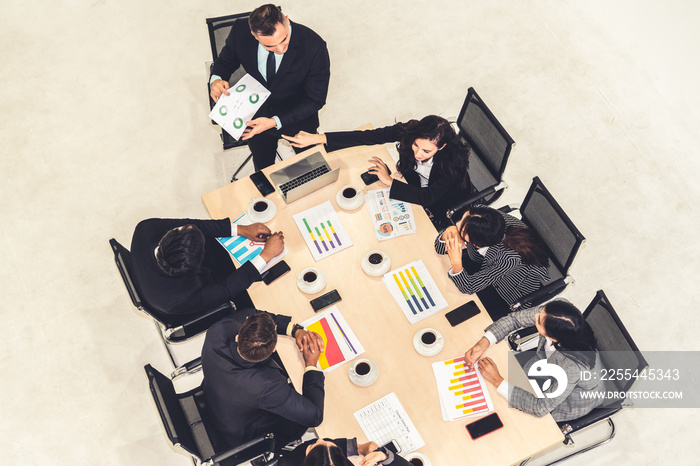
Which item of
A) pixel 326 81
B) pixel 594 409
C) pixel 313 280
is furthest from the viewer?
pixel 326 81

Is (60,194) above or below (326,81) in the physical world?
above

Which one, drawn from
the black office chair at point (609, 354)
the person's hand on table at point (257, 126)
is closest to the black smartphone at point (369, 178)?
the person's hand on table at point (257, 126)

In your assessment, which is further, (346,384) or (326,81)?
(326,81)

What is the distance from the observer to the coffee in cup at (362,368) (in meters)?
3.31

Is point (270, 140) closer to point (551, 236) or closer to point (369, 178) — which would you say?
point (369, 178)

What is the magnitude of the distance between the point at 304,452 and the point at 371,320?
31.8 inches

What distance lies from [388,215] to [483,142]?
0.86 m

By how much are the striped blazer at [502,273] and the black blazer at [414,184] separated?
288 millimetres

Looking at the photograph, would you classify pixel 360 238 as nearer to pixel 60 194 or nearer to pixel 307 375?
pixel 307 375

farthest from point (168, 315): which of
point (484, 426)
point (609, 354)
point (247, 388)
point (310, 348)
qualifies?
point (609, 354)

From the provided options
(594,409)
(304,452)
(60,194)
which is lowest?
(594,409)

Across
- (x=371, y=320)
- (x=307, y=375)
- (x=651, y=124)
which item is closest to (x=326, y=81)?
(x=371, y=320)

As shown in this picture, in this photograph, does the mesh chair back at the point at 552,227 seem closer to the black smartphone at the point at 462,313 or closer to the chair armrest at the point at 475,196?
the chair armrest at the point at 475,196

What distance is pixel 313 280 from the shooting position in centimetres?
357
